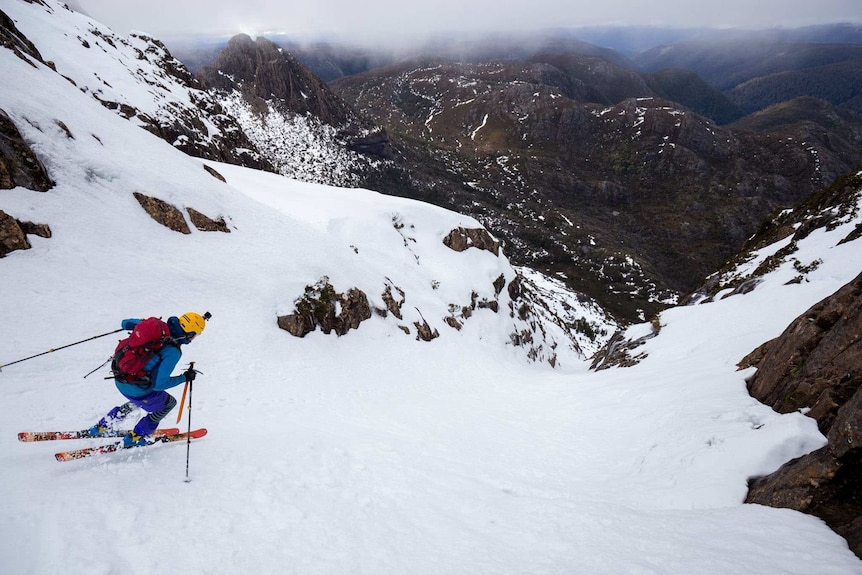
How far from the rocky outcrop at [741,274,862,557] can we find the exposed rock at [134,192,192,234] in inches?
943

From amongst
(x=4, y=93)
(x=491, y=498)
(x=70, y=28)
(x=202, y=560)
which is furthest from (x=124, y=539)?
(x=70, y=28)

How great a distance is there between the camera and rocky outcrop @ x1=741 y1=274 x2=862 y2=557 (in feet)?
20.1

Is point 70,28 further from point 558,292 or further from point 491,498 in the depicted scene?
point 558,292

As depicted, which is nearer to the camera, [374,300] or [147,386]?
[147,386]

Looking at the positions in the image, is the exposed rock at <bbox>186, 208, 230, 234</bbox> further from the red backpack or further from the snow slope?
the red backpack

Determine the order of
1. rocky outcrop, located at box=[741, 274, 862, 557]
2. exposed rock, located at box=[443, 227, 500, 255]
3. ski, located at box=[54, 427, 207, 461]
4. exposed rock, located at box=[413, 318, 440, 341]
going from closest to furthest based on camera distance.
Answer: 1. rocky outcrop, located at box=[741, 274, 862, 557]
2. ski, located at box=[54, 427, 207, 461]
3. exposed rock, located at box=[413, 318, 440, 341]
4. exposed rock, located at box=[443, 227, 500, 255]

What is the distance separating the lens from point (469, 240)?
151 ft

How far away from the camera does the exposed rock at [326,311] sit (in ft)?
63.4

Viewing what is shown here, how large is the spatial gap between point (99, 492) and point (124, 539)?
123 centimetres

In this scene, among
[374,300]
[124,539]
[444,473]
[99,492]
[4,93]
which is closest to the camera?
[124,539]

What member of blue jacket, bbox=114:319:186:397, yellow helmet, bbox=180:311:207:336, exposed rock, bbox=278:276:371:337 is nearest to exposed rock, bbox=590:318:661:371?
exposed rock, bbox=278:276:371:337

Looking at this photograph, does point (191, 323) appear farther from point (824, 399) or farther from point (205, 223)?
point (205, 223)

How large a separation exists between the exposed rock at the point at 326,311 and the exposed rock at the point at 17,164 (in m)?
10.6

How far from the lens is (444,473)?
9438 mm
